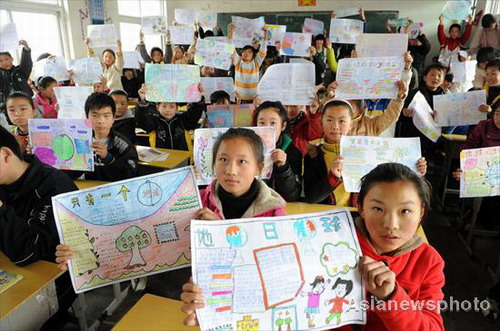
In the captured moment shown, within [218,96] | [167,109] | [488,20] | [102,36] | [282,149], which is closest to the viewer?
[282,149]

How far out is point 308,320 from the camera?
1.12 m

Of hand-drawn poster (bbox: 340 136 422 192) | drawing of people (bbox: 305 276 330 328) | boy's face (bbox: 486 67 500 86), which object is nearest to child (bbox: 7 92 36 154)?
hand-drawn poster (bbox: 340 136 422 192)

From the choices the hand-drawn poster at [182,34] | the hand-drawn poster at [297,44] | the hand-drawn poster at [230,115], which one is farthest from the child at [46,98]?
the hand-drawn poster at [297,44]

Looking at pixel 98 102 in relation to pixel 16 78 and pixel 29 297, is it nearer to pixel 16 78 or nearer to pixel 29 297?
pixel 29 297

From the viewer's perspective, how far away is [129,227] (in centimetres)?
149

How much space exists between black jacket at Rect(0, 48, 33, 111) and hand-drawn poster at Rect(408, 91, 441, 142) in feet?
16.0

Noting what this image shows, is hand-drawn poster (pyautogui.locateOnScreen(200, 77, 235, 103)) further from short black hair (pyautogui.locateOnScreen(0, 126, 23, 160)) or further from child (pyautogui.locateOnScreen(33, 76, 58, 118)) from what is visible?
short black hair (pyautogui.locateOnScreen(0, 126, 23, 160))

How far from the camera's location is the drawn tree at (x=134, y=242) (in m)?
1.49

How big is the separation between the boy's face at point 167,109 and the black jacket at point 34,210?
1.84m

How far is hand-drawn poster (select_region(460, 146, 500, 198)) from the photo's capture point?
2340 millimetres

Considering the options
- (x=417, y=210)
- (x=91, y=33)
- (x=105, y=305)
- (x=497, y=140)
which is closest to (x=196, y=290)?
(x=417, y=210)

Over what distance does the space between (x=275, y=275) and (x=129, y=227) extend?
2.42ft

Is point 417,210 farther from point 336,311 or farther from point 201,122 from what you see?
point 201,122

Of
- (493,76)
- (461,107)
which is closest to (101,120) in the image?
(461,107)
